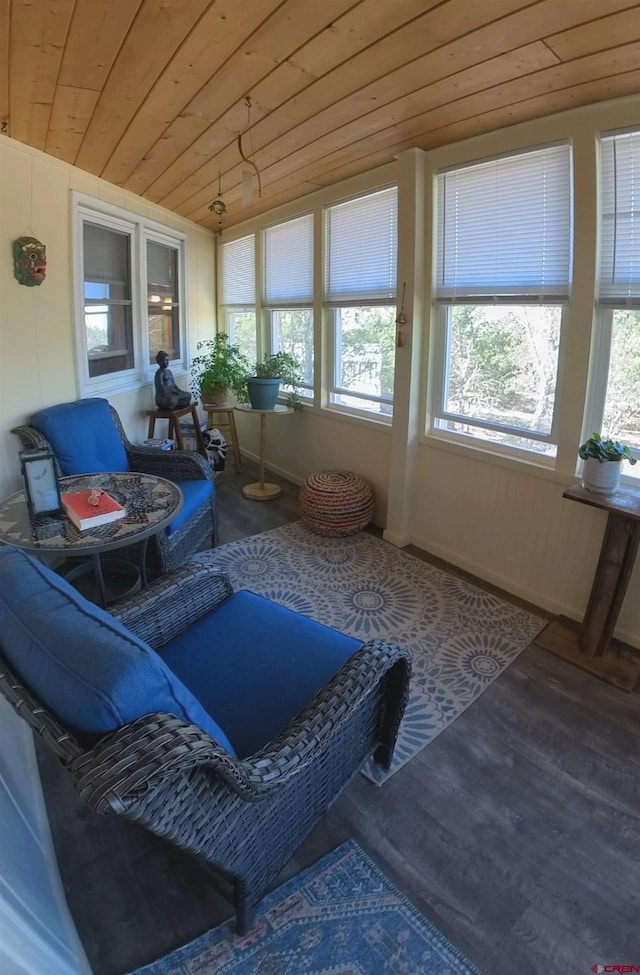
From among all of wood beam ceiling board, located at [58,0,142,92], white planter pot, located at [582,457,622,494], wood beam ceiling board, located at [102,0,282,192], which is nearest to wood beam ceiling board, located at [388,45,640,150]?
wood beam ceiling board, located at [102,0,282,192]

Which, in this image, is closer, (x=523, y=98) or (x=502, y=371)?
(x=523, y=98)

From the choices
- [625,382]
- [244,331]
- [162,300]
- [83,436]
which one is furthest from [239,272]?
[625,382]

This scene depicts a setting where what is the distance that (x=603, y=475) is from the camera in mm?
2240

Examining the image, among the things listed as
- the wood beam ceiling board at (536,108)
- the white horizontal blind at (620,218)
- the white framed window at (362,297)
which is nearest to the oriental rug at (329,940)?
the white horizontal blind at (620,218)

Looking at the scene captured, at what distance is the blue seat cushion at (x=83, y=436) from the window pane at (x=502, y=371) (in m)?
2.02

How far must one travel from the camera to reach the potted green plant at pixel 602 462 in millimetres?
2211

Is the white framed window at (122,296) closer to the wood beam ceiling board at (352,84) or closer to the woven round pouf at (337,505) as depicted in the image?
the wood beam ceiling board at (352,84)

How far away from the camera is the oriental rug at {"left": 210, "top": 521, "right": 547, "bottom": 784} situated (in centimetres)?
210

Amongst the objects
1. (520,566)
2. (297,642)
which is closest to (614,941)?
(297,642)

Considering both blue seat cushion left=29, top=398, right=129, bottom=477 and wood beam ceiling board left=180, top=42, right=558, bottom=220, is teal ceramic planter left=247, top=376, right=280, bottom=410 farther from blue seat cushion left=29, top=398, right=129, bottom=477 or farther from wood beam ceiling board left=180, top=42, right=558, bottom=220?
wood beam ceiling board left=180, top=42, right=558, bottom=220

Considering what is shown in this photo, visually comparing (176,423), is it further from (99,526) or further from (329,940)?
(329,940)

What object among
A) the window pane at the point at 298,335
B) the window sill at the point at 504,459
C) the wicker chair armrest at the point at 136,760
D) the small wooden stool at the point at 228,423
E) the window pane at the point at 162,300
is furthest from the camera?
the small wooden stool at the point at 228,423

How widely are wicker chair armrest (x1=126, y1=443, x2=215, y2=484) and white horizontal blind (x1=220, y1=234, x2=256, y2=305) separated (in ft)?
7.16

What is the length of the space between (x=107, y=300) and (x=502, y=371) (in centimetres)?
276
